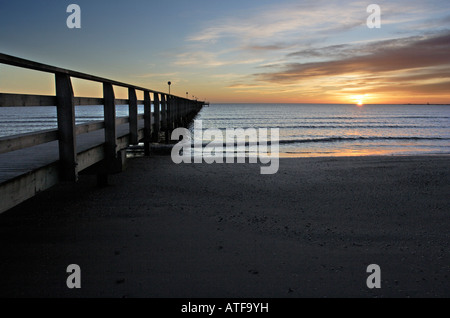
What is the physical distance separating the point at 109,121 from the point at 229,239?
3304 millimetres

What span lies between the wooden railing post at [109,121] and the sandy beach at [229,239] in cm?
81

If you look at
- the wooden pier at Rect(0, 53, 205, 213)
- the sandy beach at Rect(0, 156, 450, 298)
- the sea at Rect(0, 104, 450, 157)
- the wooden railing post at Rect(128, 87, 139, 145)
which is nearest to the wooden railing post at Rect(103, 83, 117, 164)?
the wooden pier at Rect(0, 53, 205, 213)

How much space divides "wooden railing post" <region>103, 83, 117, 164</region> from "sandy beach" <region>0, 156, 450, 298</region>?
0.81 m

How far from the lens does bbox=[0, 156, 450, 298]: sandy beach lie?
10.4 ft

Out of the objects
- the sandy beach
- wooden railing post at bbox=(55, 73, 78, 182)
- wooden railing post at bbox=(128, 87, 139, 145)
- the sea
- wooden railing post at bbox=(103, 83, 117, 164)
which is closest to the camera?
the sandy beach

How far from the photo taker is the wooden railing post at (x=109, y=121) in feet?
19.6

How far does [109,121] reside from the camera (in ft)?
19.9

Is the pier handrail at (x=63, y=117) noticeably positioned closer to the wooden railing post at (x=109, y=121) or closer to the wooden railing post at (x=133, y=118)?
the wooden railing post at (x=109, y=121)

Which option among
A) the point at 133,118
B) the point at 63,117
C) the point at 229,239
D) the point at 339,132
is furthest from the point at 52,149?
the point at 339,132

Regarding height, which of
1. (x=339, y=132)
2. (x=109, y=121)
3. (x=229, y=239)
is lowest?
(x=229, y=239)

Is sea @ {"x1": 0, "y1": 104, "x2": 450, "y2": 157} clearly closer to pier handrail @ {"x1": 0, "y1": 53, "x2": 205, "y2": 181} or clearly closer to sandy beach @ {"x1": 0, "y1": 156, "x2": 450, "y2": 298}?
sandy beach @ {"x1": 0, "y1": 156, "x2": 450, "y2": 298}

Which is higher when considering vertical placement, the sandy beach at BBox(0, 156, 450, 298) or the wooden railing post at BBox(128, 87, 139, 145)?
the wooden railing post at BBox(128, 87, 139, 145)

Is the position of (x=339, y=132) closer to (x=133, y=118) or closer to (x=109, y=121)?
(x=133, y=118)
